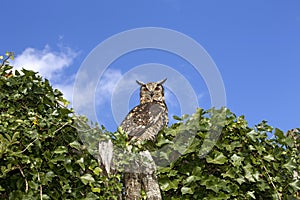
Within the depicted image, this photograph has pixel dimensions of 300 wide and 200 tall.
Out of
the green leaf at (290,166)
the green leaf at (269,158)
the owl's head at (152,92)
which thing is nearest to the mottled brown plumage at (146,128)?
the owl's head at (152,92)

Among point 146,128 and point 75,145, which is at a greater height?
point 146,128

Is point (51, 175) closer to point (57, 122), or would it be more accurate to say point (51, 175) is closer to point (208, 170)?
point (57, 122)

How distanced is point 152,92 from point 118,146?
3.28 metres

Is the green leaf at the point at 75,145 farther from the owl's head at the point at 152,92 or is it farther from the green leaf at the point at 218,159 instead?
the owl's head at the point at 152,92

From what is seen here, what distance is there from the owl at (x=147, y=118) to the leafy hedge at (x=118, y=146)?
501mm

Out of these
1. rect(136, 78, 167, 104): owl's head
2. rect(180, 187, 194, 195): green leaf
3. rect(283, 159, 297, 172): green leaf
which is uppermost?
rect(136, 78, 167, 104): owl's head

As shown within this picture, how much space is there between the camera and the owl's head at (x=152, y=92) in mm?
Result: 7010

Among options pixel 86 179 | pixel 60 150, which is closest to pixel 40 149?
pixel 60 150

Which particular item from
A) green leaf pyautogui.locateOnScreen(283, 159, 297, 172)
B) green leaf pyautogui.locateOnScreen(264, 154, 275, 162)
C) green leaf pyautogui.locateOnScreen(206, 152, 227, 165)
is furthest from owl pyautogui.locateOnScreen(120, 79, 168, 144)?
green leaf pyautogui.locateOnScreen(283, 159, 297, 172)

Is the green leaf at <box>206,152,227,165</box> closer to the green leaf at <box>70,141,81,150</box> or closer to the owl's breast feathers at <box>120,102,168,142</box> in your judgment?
the owl's breast feathers at <box>120,102,168,142</box>

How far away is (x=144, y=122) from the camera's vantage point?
523 cm

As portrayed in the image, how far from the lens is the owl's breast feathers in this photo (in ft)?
15.6

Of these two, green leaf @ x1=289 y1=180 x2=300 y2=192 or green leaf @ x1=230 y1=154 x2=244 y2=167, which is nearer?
green leaf @ x1=230 y1=154 x2=244 y2=167

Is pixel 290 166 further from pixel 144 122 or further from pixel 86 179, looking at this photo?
pixel 86 179
